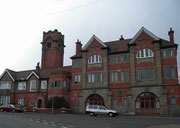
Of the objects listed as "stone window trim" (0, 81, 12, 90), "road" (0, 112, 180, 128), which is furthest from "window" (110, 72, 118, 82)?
"stone window trim" (0, 81, 12, 90)

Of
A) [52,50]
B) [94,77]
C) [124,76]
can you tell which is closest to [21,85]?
[52,50]

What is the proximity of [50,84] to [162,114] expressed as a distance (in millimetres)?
23018

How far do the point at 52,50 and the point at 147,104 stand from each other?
3505cm

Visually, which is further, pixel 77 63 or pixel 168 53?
pixel 77 63

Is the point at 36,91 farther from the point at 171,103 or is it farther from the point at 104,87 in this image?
the point at 171,103

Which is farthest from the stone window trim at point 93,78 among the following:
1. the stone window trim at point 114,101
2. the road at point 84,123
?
the road at point 84,123

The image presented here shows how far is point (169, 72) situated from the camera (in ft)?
114

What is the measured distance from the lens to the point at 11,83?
51875mm

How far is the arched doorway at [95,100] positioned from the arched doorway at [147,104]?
693 cm

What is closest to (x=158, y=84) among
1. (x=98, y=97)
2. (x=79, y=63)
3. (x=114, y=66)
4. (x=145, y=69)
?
(x=145, y=69)

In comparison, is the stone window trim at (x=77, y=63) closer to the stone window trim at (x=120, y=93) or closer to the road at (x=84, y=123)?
the stone window trim at (x=120, y=93)

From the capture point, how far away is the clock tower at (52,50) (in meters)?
60.7

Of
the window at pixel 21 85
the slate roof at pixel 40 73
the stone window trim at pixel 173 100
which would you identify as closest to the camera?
the stone window trim at pixel 173 100

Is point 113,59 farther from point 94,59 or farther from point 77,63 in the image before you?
point 77,63
